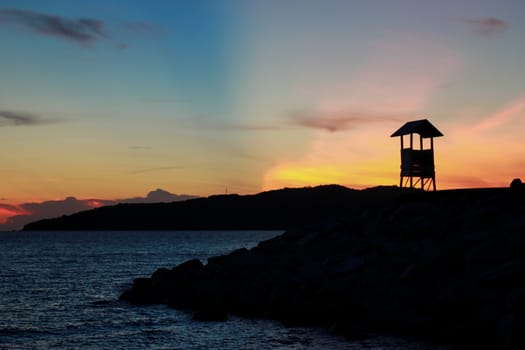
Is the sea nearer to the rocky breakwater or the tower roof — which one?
the rocky breakwater

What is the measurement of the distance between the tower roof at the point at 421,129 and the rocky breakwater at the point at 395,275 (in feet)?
18.2

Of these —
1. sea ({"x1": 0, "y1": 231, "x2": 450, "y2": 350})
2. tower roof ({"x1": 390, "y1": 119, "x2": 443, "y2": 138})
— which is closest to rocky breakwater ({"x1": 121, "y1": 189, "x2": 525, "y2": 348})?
sea ({"x1": 0, "y1": 231, "x2": 450, "y2": 350})

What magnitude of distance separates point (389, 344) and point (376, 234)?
Answer: 9686 millimetres

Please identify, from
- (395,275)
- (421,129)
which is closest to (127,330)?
(395,275)

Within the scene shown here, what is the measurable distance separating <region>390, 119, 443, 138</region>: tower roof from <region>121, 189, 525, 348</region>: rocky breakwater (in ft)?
18.2

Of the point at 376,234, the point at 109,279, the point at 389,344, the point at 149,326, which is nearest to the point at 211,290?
the point at 149,326

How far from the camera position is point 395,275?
24.3 metres

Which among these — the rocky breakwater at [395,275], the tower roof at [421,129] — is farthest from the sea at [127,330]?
the tower roof at [421,129]

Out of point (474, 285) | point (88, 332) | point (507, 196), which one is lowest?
point (88, 332)

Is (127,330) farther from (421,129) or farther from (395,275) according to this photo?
(421,129)

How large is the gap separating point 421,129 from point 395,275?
1540 centimetres

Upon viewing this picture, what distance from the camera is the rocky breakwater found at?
20500mm

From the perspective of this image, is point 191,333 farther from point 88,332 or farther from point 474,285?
point 474,285

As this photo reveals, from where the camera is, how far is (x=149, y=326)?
2789cm
